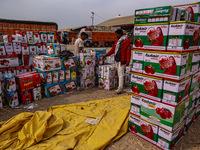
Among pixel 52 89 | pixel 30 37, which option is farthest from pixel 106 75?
pixel 30 37

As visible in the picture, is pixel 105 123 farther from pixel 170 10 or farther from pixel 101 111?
pixel 170 10

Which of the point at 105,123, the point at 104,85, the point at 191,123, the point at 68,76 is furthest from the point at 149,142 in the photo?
the point at 68,76

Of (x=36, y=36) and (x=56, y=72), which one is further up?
(x=36, y=36)

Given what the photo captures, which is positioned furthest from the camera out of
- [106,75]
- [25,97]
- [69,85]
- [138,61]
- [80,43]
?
[80,43]

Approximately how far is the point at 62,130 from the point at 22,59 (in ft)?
17.5

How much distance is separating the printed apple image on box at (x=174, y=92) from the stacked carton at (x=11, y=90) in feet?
13.8

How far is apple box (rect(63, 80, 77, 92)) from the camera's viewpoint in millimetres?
5772

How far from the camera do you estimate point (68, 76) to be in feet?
19.0

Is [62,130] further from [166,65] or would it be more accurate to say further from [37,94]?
[166,65]

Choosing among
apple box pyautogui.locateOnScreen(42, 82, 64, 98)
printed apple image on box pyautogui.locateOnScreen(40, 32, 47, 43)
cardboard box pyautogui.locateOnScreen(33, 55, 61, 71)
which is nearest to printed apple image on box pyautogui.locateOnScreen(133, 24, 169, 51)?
cardboard box pyautogui.locateOnScreen(33, 55, 61, 71)

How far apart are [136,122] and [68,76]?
138 inches

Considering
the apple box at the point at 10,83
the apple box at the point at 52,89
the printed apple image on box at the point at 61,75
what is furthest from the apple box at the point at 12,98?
the printed apple image on box at the point at 61,75

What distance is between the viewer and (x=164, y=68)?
2461 millimetres

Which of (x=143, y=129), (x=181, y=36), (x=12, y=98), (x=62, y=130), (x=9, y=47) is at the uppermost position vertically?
(x=181, y=36)
